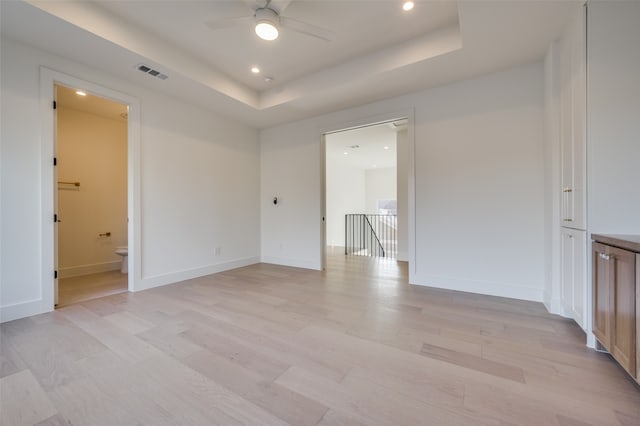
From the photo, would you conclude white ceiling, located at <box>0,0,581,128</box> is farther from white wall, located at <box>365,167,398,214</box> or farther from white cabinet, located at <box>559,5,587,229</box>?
white wall, located at <box>365,167,398,214</box>

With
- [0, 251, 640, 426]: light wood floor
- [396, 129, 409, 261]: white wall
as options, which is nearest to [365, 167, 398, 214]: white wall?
[396, 129, 409, 261]: white wall

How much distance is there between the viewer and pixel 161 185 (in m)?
3.74

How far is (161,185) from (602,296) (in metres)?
4.79

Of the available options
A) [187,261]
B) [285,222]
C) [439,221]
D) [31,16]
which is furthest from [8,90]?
[439,221]

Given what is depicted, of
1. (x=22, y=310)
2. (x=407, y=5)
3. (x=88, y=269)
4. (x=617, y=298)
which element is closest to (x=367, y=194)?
(x=407, y=5)

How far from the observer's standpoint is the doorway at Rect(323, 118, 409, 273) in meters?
5.55

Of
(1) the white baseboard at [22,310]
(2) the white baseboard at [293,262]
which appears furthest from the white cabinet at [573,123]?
(1) the white baseboard at [22,310]

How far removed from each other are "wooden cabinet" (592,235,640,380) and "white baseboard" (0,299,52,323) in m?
4.83

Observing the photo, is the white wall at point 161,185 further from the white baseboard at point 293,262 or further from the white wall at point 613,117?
the white wall at point 613,117

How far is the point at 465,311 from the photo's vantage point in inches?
106

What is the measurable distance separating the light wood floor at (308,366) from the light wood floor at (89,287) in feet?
1.26

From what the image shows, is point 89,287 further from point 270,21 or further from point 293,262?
point 270,21

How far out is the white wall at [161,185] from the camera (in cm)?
253

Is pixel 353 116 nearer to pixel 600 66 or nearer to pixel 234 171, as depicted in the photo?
pixel 234 171
